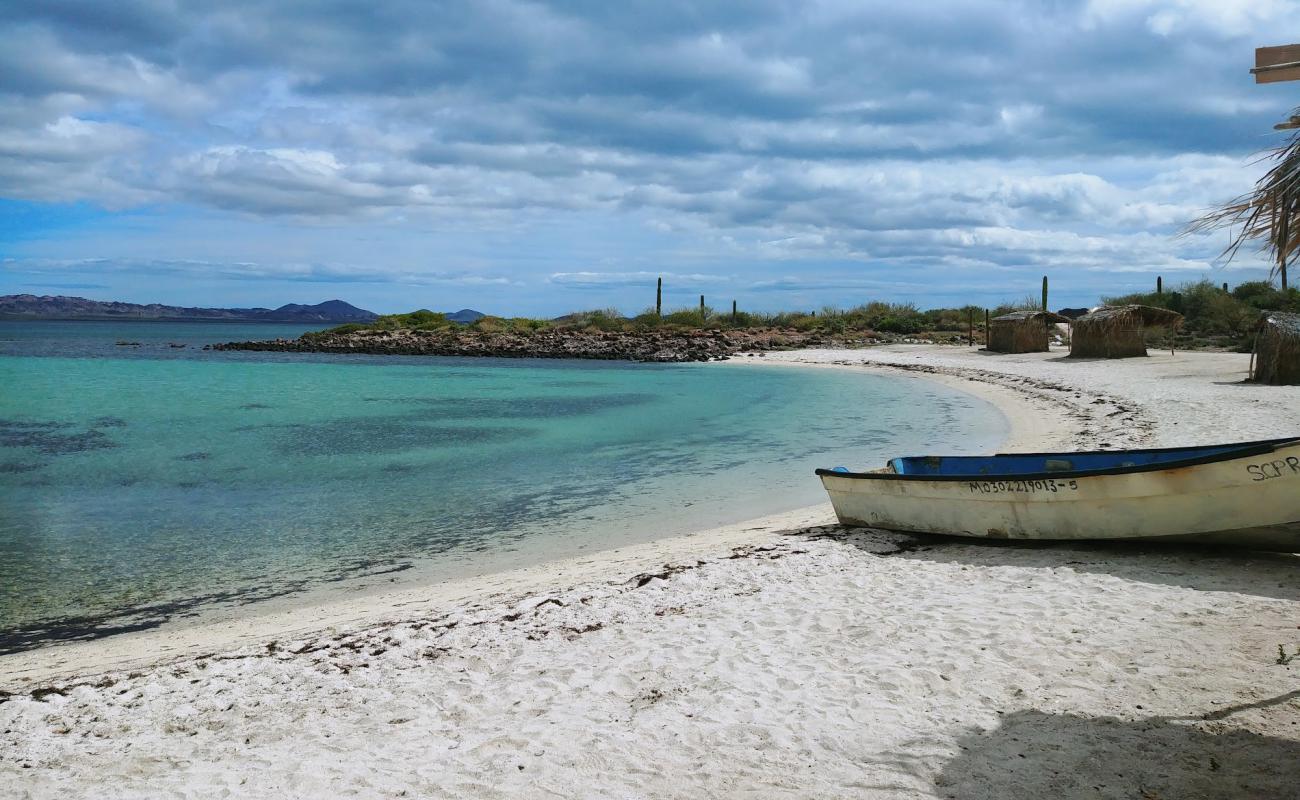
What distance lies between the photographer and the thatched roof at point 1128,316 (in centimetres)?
2827

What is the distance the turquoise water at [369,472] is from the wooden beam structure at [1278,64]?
6538 millimetres

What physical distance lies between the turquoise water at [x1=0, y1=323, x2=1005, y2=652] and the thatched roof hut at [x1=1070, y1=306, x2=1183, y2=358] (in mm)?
6479

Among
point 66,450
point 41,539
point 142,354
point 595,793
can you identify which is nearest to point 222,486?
point 41,539

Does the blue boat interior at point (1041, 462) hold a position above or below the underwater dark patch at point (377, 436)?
above

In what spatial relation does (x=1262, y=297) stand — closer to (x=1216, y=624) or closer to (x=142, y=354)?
(x=1216, y=624)

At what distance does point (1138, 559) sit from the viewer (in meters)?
6.80

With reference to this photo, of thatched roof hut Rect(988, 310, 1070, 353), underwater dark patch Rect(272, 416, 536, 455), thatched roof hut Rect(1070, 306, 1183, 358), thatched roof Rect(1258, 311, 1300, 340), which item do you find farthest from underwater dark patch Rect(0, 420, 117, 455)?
thatched roof hut Rect(988, 310, 1070, 353)

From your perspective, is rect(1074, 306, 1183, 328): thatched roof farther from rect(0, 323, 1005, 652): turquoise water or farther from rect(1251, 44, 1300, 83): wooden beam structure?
rect(1251, 44, 1300, 83): wooden beam structure

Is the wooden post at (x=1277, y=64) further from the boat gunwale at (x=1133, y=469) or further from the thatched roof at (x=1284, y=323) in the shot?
the thatched roof at (x=1284, y=323)

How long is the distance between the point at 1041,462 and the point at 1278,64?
14.9 feet

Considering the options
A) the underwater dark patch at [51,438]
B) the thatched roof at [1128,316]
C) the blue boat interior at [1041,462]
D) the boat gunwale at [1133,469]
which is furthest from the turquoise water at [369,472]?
the thatched roof at [1128,316]

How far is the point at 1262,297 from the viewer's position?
3609 centimetres

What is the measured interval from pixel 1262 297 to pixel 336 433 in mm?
37102

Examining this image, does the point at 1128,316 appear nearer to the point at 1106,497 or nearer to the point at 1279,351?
the point at 1279,351
